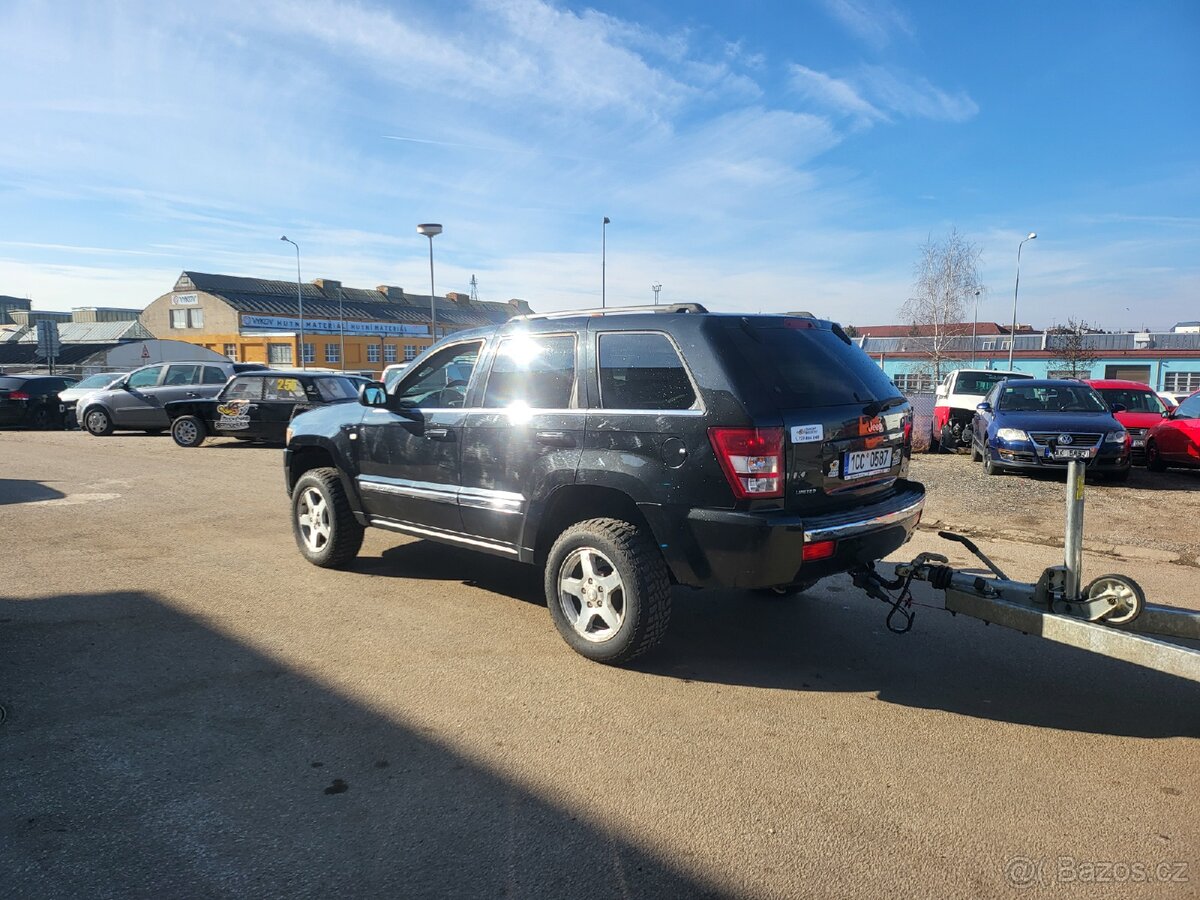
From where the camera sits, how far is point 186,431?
15.6 m

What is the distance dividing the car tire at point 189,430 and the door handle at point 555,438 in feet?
43.7

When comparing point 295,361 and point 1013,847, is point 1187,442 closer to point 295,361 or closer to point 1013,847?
point 1013,847

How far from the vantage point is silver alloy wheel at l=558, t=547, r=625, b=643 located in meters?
4.18

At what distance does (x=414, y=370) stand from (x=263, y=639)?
1.99 metres

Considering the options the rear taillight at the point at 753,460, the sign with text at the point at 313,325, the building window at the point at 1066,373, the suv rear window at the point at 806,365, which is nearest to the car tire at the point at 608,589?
the rear taillight at the point at 753,460

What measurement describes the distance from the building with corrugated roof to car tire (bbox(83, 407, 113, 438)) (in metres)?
37.7

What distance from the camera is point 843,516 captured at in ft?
12.9

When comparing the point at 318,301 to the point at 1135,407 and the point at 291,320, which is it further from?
the point at 1135,407

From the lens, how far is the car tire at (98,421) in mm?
17984

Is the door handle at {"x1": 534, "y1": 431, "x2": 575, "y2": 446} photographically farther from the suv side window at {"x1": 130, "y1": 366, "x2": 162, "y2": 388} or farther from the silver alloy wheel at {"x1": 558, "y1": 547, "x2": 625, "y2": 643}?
the suv side window at {"x1": 130, "y1": 366, "x2": 162, "y2": 388}

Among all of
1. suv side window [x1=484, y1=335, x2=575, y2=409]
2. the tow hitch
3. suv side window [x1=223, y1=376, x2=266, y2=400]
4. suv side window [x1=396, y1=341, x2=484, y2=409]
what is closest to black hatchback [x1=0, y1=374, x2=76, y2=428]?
suv side window [x1=223, y1=376, x2=266, y2=400]

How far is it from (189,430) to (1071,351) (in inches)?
1652

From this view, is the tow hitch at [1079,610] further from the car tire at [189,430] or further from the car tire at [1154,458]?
the car tire at [189,430]

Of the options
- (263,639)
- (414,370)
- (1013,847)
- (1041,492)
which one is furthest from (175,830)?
(1041,492)
